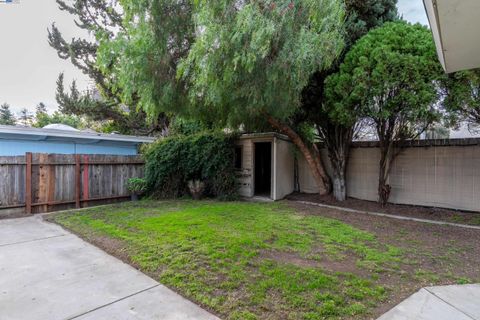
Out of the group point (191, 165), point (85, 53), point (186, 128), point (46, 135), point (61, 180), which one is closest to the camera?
point (61, 180)

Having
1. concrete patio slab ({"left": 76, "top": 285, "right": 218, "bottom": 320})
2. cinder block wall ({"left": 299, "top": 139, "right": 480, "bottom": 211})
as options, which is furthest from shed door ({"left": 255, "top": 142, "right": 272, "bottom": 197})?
concrete patio slab ({"left": 76, "top": 285, "right": 218, "bottom": 320})

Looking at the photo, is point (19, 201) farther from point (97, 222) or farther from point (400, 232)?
point (400, 232)

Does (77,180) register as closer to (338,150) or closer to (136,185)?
(136,185)

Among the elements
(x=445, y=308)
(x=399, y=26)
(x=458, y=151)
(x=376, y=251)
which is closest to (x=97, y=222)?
(x=376, y=251)

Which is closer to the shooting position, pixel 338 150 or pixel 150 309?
pixel 150 309

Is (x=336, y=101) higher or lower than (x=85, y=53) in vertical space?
lower

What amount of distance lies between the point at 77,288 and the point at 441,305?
11.6ft

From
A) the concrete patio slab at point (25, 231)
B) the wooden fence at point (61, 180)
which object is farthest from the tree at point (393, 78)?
the wooden fence at point (61, 180)

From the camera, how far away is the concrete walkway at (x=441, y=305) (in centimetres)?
228

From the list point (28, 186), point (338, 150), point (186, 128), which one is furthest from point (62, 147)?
point (338, 150)

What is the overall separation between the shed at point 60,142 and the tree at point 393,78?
824 centimetres

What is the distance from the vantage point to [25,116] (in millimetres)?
32031

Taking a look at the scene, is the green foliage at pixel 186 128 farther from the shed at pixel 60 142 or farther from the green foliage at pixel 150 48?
the green foliage at pixel 150 48

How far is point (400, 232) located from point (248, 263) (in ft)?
10.6
